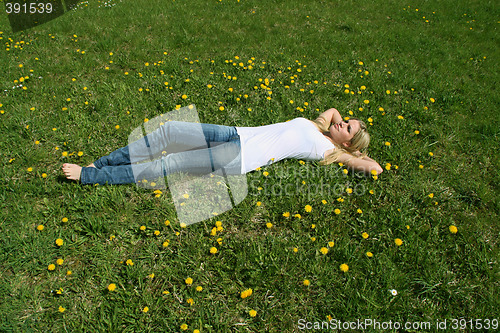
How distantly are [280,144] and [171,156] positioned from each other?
123 centimetres

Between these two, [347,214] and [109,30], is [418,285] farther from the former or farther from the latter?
[109,30]

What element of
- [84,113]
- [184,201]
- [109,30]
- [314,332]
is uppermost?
[109,30]

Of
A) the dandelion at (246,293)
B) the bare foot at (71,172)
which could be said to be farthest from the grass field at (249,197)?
the bare foot at (71,172)

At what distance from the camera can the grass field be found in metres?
2.41

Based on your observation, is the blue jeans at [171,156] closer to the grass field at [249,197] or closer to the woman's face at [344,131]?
the grass field at [249,197]

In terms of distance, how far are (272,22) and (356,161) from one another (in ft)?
15.8

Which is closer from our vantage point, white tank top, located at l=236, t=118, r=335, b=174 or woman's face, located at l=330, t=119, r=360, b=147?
white tank top, located at l=236, t=118, r=335, b=174

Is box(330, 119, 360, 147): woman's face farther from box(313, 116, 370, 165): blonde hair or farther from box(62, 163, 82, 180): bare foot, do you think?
box(62, 163, 82, 180): bare foot

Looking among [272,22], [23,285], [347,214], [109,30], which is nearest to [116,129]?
[23,285]

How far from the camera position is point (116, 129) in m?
3.89

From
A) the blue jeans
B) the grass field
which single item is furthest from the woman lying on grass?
the grass field

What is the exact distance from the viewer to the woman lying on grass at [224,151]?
3145mm

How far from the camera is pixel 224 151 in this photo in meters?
3.25

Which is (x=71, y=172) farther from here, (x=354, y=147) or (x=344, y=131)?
(x=354, y=147)
